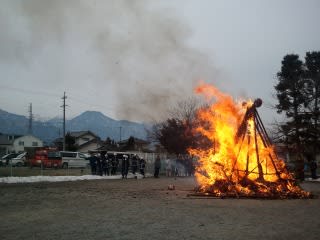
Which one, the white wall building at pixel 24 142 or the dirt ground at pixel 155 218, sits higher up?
the white wall building at pixel 24 142

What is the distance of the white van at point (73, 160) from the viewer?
1925 inches

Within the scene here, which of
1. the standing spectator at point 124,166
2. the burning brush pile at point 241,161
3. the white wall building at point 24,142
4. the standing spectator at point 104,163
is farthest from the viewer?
the white wall building at point 24,142

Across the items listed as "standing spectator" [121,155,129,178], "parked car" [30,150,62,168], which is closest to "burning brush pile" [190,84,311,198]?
"standing spectator" [121,155,129,178]

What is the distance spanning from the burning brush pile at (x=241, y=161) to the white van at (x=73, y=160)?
31.1 m

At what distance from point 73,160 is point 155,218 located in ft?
131

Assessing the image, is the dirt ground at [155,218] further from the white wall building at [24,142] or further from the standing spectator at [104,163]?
the white wall building at [24,142]

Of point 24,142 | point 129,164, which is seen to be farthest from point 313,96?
point 24,142

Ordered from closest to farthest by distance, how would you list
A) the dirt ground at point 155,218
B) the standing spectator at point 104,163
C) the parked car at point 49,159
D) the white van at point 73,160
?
the dirt ground at point 155,218
the standing spectator at point 104,163
the parked car at point 49,159
the white van at point 73,160

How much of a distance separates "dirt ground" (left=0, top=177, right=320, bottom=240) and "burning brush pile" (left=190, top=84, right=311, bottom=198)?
4.25 feet

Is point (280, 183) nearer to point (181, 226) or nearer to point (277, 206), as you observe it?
point (277, 206)

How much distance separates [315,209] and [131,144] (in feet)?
208

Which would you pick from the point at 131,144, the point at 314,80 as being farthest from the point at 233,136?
the point at 131,144

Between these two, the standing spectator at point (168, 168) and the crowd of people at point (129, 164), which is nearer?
the crowd of people at point (129, 164)

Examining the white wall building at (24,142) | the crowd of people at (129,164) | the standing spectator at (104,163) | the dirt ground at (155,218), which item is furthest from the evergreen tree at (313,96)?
the white wall building at (24,142)
